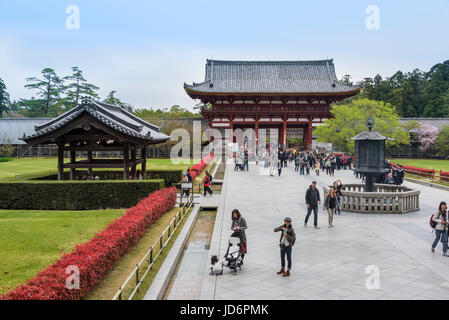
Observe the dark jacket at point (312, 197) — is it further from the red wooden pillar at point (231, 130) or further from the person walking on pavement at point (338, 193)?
the red wooden pillar at point (231, 130)

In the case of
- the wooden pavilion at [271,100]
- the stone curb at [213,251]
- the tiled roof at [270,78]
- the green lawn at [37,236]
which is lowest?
the stone curb at [213,251]

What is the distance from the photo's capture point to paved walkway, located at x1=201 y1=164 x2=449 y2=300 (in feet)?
24.3

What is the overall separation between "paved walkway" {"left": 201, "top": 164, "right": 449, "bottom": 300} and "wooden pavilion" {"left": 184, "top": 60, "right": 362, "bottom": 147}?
3088 centimetres

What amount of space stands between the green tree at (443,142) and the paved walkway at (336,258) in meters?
35.8

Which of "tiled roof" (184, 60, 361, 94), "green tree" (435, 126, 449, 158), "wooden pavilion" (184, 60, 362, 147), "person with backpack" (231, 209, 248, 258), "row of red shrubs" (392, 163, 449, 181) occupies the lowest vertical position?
"person with backpack" (231, 209, 248, 258)

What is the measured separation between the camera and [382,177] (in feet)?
72.1

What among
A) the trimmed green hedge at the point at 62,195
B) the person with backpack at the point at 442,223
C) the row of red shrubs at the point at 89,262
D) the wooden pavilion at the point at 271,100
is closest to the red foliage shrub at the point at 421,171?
the wooden pavilion at the point at 271,100

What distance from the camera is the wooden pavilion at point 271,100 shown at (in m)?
46.4

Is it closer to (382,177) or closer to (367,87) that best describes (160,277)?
(382,177)

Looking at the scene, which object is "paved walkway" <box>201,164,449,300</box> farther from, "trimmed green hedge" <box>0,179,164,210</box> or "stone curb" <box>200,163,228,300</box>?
"trimmed green hedge" <box>0,179,164,210</box>

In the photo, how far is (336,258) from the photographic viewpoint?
31.1 feet

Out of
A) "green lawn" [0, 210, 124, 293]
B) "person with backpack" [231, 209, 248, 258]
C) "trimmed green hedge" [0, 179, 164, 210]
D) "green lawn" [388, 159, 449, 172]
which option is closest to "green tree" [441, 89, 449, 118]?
"green lawn" [388, 159, 449, 172]
